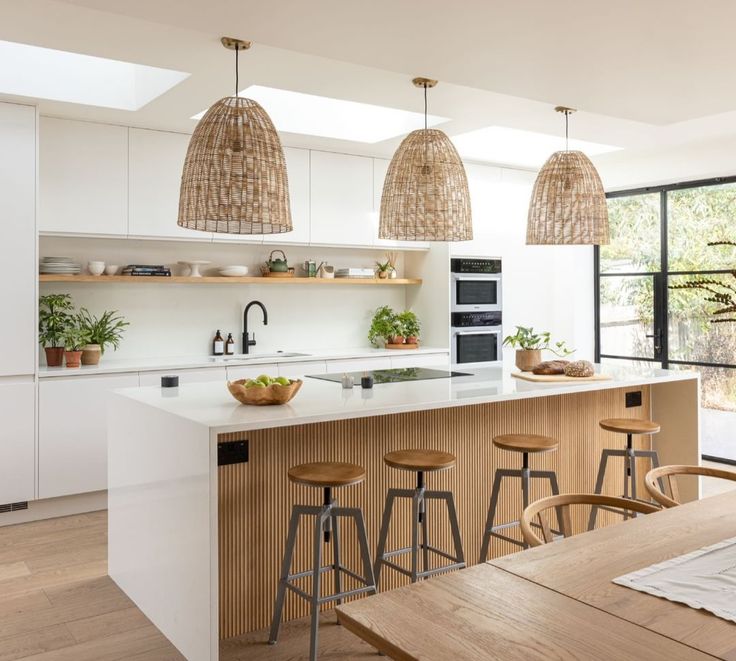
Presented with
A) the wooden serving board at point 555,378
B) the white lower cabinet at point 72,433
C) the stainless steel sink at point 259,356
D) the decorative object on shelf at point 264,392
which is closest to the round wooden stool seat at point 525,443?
the wooden serving board at point 555,378

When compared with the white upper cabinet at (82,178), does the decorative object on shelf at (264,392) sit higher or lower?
lower

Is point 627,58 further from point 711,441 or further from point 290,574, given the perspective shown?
point 711,441

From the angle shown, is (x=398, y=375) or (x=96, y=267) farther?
(x=96, y=267)

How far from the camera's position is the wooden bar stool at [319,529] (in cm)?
279

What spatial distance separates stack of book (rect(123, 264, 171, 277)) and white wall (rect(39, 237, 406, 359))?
167mm

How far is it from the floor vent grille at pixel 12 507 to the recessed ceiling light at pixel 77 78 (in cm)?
246

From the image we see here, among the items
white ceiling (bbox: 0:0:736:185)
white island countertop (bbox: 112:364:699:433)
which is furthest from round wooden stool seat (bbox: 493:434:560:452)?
white ceiling (bbox: 0:0:736:185)

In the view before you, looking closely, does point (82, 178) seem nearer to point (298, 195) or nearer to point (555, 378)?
point (298, 195)

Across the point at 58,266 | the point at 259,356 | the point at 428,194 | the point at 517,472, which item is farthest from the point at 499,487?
the point at 58,266

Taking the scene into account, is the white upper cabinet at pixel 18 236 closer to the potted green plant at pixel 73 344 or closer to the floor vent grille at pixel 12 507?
the potted green plant at pixel 73 344

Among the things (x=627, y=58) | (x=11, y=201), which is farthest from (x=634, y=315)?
(x=11, y=201)

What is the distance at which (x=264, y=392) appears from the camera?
2949mm

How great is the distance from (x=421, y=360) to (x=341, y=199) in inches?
58.5

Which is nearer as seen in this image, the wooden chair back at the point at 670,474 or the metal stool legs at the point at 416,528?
the wooden chair back at the point at 670,474
